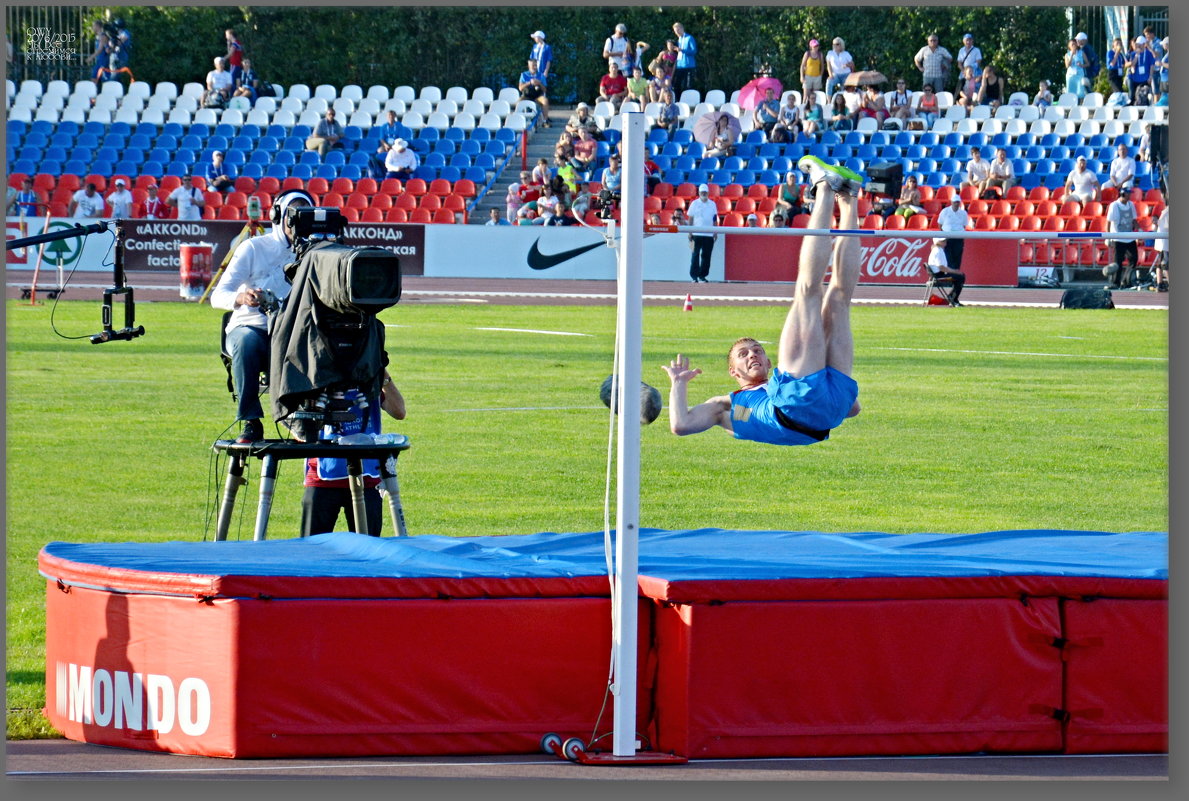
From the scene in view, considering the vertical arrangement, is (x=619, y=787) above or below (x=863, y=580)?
below

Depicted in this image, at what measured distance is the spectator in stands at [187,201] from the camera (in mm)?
28812

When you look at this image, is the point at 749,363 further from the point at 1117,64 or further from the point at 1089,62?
the point at 1089,62

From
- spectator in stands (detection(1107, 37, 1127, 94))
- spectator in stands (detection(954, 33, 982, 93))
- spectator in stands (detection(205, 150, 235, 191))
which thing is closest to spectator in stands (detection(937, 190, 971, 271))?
spectator in stands (detection(954, 33, 982, 93))

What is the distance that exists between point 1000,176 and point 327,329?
25094 mm

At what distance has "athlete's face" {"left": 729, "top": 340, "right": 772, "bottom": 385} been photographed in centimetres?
686

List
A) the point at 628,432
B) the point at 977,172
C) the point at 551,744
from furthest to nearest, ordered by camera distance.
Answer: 1. the point at 977,172
2. the point at 551,744
3. the point at 628,432

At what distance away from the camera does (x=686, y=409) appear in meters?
6.41

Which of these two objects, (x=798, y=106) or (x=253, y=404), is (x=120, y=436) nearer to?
(x=253, y=404)

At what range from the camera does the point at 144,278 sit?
26.8 metres

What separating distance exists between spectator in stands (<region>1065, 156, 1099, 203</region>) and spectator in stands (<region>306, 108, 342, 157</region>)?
14002mm

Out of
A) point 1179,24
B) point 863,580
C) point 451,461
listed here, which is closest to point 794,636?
point 863,580

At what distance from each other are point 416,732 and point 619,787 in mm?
797

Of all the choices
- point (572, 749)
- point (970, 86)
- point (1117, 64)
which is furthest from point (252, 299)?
point (1117, 64)

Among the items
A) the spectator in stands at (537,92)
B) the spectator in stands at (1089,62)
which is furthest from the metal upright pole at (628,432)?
the spectator in stands at (1089,62)
